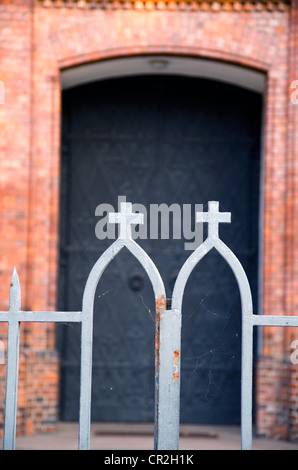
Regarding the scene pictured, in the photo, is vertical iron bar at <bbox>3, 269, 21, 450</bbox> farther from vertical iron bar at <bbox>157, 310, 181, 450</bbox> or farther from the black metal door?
the black metal door

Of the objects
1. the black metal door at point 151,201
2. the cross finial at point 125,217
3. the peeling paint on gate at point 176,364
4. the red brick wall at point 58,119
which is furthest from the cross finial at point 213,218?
the black metal door at point 151,201

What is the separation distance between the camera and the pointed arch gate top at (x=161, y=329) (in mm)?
2916

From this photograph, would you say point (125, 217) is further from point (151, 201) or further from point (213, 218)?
point (151, 201)

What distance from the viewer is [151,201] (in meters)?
7.89

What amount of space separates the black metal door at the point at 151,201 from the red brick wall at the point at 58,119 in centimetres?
83

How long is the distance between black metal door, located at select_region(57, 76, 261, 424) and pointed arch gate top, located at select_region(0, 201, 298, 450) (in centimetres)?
483

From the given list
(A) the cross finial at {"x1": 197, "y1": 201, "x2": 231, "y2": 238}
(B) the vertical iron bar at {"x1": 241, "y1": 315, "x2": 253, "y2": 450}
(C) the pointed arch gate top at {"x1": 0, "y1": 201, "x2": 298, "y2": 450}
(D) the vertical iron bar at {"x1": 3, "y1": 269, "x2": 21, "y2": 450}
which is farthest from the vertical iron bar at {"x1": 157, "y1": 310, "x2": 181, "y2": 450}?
(D) the vertical iron bar at {"x1": 3, "y1": 269, "x2": 21, "y2": 450}

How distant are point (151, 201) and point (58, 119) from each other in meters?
1.43

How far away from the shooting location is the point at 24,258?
271 inches

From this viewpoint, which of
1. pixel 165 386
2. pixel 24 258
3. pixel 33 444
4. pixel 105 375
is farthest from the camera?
pixel 105 375

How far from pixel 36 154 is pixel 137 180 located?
1339 mm

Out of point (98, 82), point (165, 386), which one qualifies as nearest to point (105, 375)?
point (98, 82)

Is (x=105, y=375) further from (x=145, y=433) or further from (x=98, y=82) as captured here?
(x=98, y=82)

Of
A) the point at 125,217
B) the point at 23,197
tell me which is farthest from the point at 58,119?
the point at 125,217
